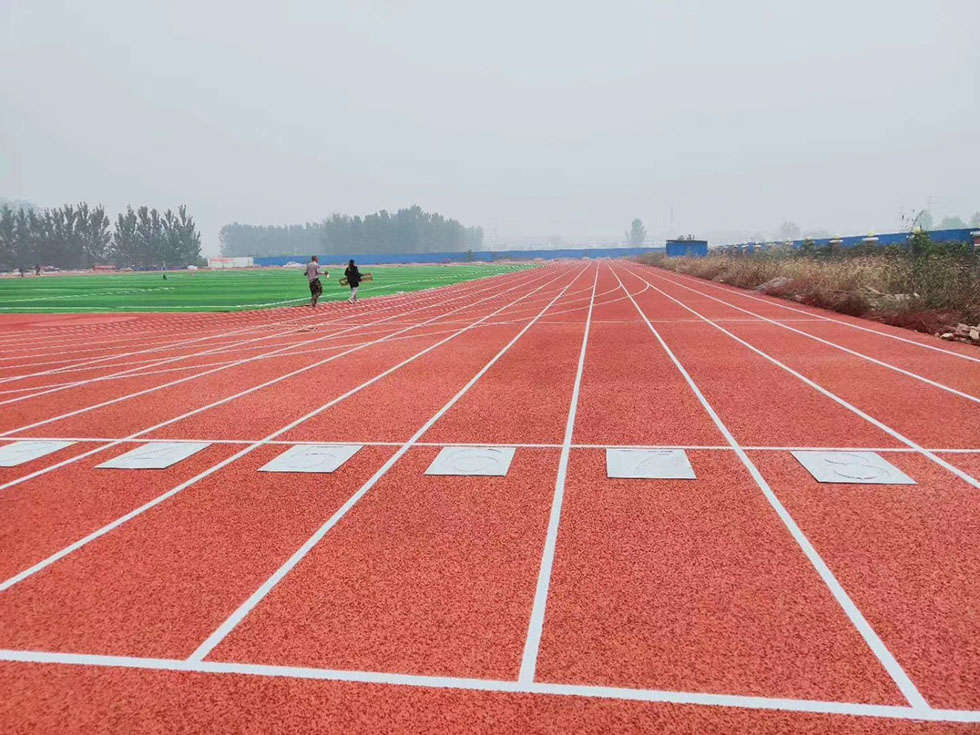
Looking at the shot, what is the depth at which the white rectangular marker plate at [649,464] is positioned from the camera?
197 inches

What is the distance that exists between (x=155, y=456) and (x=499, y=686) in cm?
449

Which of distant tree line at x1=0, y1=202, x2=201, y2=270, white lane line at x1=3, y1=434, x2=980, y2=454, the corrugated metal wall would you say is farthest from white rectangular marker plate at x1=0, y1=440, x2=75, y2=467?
distant tree line at x1=0, y1=202, x2=201, y2=270

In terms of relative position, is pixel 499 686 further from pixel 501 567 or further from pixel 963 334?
pixel 963 334

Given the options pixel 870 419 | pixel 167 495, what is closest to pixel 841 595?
pixel 870 419

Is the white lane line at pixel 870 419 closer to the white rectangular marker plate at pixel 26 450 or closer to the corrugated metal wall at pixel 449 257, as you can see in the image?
the white rectangular marker plate at pixel 26 450

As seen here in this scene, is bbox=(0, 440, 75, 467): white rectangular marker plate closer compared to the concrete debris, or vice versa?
bbox=(0, 440, 75, 467): white rectangular marker plate

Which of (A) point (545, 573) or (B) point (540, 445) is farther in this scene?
(B) point (540, 445)

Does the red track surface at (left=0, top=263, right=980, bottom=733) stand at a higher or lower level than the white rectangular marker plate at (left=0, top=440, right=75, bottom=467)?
lower

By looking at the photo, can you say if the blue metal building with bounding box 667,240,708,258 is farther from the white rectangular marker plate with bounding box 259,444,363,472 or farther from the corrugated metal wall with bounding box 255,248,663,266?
the white rectangular marker plate with bounding box 259,444,363,472

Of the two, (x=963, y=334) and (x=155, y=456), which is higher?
(x=963, y=334)

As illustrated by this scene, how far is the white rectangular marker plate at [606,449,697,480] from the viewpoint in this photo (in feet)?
16.4

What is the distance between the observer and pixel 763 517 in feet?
13.8

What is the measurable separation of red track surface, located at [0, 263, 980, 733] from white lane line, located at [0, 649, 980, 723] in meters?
0.01

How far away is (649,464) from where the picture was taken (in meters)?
5.27
